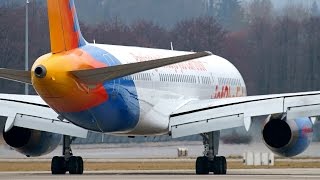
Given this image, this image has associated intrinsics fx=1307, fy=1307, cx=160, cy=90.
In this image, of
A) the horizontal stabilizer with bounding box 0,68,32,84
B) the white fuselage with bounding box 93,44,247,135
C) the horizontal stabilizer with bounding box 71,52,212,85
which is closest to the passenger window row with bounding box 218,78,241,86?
the white fuselage with bounding box 93,44,247,135

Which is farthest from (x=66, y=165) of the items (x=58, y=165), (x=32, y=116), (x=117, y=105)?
(x=117, y=105)

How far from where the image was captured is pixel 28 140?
4166 cm

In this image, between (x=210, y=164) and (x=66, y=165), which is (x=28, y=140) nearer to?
(x=66, y=165)

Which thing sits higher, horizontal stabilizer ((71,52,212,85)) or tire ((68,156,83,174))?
horizontal stabilizer ((71,52,212,85))

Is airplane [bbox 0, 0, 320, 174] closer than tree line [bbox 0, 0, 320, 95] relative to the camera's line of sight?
→ Yes

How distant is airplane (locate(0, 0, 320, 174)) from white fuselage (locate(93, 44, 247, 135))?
0.15 ft

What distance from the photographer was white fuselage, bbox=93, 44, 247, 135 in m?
41.6

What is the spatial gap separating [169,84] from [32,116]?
19.1 feet

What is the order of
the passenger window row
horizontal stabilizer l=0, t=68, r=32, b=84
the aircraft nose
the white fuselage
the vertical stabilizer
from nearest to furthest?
the aircraft nose → horizontal stabilizer l=0, t=68, r=32, b=84 → the vertical stabilizer → the white fuselage → the passenger window row

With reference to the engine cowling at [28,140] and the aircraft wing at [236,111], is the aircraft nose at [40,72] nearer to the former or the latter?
the engine cowling at [28,140]

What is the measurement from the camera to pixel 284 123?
133ft

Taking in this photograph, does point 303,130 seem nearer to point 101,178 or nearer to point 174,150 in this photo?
point 101,178

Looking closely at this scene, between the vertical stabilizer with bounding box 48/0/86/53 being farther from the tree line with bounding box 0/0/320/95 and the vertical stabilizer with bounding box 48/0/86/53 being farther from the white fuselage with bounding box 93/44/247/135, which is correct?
the tree line with bounding box 0/0/320/95

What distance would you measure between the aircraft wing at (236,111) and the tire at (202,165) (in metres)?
1.17
